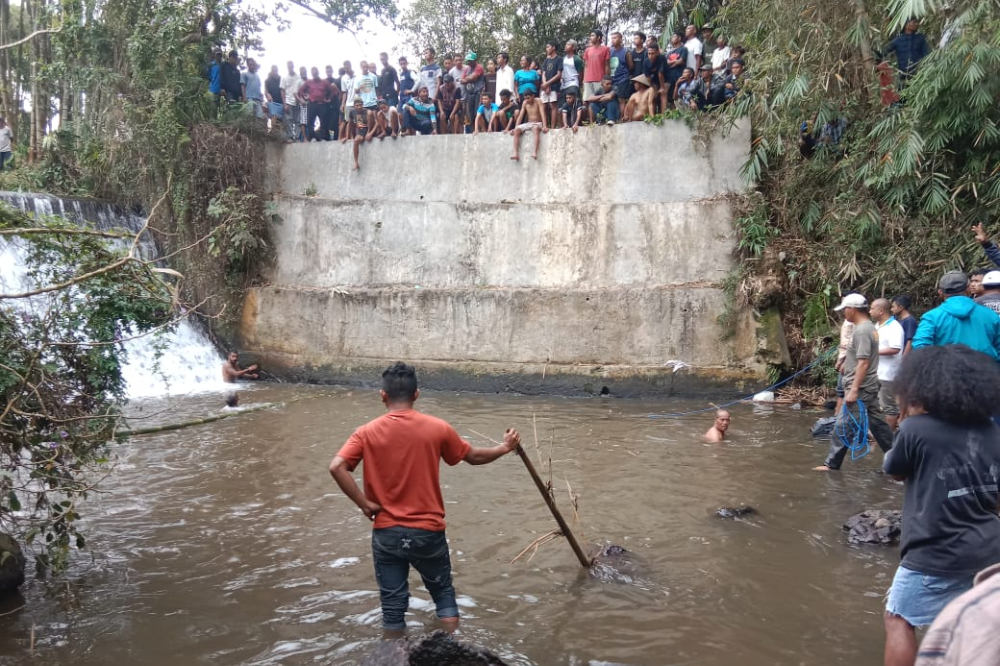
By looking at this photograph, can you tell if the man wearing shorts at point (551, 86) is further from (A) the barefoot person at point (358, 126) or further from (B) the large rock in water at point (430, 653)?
(B) the large rock in water at point (430, 653)

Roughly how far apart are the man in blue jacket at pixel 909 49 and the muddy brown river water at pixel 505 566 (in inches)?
236

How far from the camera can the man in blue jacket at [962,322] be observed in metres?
5.51

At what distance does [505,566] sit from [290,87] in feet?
46.7

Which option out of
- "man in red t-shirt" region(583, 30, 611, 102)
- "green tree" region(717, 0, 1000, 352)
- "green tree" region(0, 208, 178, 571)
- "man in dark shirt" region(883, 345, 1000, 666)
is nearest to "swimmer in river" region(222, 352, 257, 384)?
"man in red t-shirt" region(583, 30, 611, 102)

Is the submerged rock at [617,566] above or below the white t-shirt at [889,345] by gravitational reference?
below

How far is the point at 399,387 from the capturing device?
3.92 meters

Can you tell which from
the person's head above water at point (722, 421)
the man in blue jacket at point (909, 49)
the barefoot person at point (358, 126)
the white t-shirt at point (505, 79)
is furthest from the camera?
the barefoot person at point (358, 126)

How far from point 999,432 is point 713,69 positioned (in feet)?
36.7

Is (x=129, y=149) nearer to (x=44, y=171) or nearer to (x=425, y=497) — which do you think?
(x=44, y=171)

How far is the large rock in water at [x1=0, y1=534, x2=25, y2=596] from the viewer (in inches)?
189

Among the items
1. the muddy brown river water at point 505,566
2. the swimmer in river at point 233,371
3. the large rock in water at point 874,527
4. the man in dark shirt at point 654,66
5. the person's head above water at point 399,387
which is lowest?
the muddy brown river water at point 505,566

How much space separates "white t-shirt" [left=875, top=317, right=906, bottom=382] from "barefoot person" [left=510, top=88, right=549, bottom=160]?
304 inches

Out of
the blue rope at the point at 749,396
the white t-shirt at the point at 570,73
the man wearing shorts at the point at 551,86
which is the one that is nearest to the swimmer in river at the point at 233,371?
the man wearing shorts at the point at 551,86

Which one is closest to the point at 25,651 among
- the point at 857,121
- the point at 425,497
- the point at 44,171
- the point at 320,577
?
the point at 320,577
